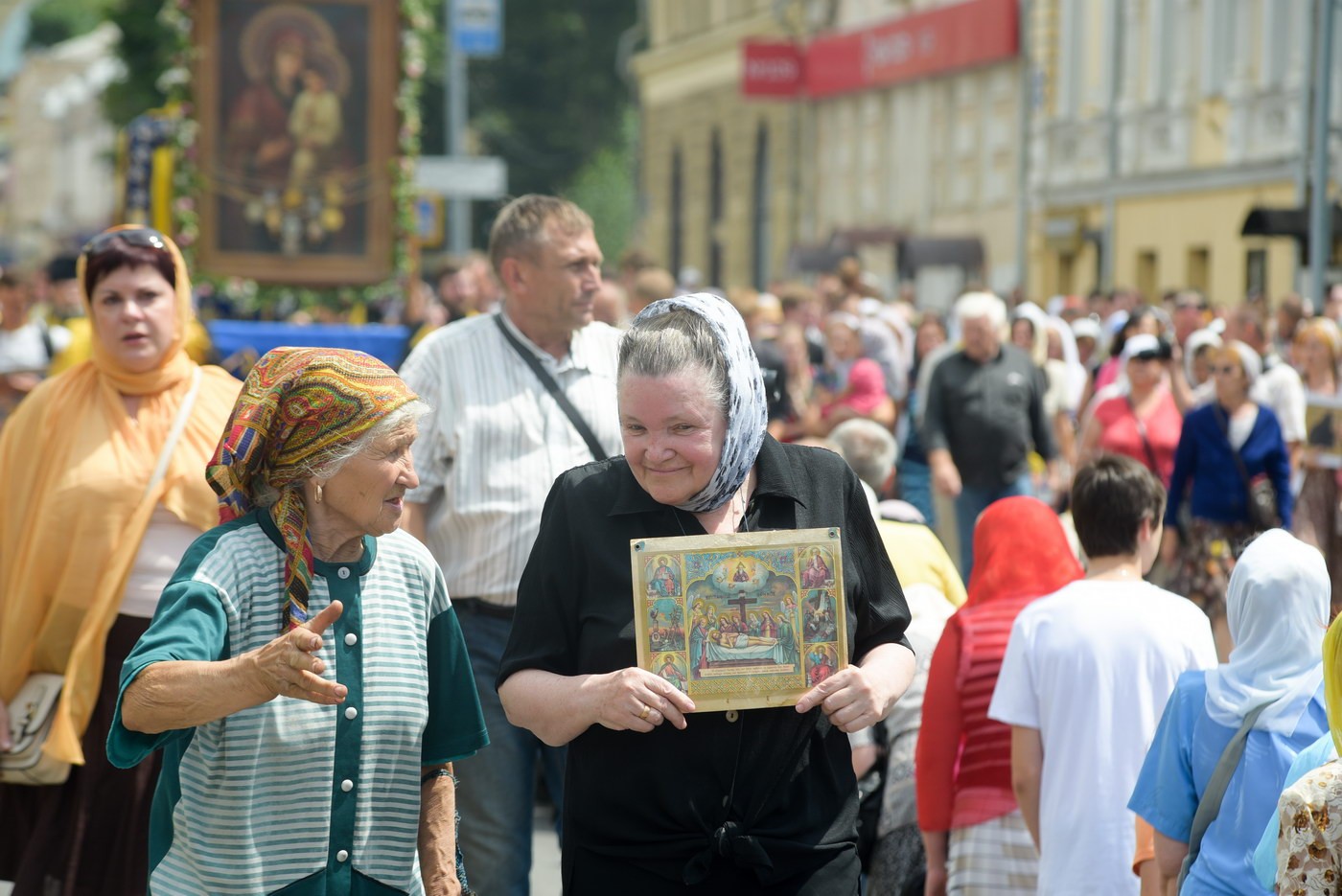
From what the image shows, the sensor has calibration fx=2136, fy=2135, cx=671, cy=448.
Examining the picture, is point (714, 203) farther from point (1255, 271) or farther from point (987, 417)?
point (987, 417)

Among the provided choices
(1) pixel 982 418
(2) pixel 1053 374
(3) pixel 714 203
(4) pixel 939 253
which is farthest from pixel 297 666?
(3) pixel 714 203

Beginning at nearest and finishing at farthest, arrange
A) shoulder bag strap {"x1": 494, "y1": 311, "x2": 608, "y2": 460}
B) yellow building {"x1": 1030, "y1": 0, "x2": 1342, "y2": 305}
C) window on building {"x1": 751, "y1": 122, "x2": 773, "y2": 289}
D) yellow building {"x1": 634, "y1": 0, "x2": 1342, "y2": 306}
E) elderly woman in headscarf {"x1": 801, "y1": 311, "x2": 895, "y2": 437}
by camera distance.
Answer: shoulder bag strap {"x1": 494, "y1": 311, "x2": 608, "y2": 460} → elderly woman in headscarf {"x1": 801, "y1": 311, "x2": 895, "y2": 437} → yellow building {"x1": 1030, "y1": 0, "x2": 1342, "y2": 305} → yellow building {"x1": 634, "y1": 0, "x2": 1342, "y2": 306} → window on building {"x1": 751, "y1": 122, "x2": 773, "y2": 289}

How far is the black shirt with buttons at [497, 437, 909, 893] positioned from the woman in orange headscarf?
5.74 feet

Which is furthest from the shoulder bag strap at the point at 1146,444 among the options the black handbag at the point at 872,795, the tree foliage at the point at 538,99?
the tree foliage at the point at 538,99

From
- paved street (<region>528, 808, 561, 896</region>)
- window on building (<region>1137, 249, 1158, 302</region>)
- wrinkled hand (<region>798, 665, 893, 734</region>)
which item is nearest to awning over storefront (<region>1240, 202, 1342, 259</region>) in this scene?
window on building (<region>1137, 249, 1158, 302</region>)

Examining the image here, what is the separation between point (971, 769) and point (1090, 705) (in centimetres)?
55

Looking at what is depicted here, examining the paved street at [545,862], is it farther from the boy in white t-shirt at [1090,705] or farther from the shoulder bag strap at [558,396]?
the boy in white t-shirt at [1090,705]

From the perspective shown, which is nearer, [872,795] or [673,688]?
[673,688]

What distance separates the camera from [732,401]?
3.84 meters

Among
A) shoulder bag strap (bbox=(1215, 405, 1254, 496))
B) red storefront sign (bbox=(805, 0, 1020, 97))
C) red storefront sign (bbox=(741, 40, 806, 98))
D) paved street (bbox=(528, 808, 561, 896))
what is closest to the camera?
paved street (bbox=(528, 808, 561, 896))

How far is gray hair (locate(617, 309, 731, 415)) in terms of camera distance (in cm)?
382

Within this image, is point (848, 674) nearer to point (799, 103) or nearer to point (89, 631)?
point (89, 631)

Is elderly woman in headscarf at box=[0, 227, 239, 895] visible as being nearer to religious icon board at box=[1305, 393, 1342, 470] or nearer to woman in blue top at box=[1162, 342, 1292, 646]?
woman in blue top at box=[1162, 342, 1292, 646]

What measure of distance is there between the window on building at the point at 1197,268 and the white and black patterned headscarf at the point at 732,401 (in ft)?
97.7
